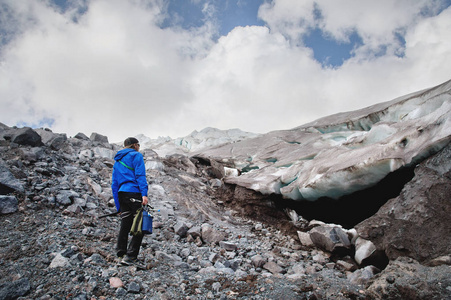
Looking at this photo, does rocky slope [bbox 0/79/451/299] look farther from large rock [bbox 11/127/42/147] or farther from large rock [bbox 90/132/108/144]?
large rock [bbox 90/132/108/144]

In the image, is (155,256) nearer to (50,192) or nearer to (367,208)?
(50,192)

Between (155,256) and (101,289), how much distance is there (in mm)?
1432

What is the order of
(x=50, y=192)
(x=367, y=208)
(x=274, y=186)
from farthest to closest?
(x=274, y=186), (x=367, y=208), (x=50, y=192)

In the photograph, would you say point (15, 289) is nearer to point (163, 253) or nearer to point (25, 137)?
point (163, 253)

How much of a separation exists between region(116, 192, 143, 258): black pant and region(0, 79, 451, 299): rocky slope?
24 centimetres

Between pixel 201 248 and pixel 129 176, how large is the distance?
7.26 ft

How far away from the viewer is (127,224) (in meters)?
3.91

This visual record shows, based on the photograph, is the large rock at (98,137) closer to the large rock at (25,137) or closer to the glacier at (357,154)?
the large rock at (25,137)

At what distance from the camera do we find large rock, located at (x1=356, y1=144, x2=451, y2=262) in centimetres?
427

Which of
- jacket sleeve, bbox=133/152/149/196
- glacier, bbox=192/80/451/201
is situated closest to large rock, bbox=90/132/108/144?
glacier, bbox=192/80/451/201

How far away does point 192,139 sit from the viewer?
3534 centimetres

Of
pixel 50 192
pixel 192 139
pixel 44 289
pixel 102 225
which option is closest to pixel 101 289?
pixel 44 289

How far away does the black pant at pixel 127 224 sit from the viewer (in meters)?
3.79

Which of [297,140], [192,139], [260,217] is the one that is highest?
[192,139]
